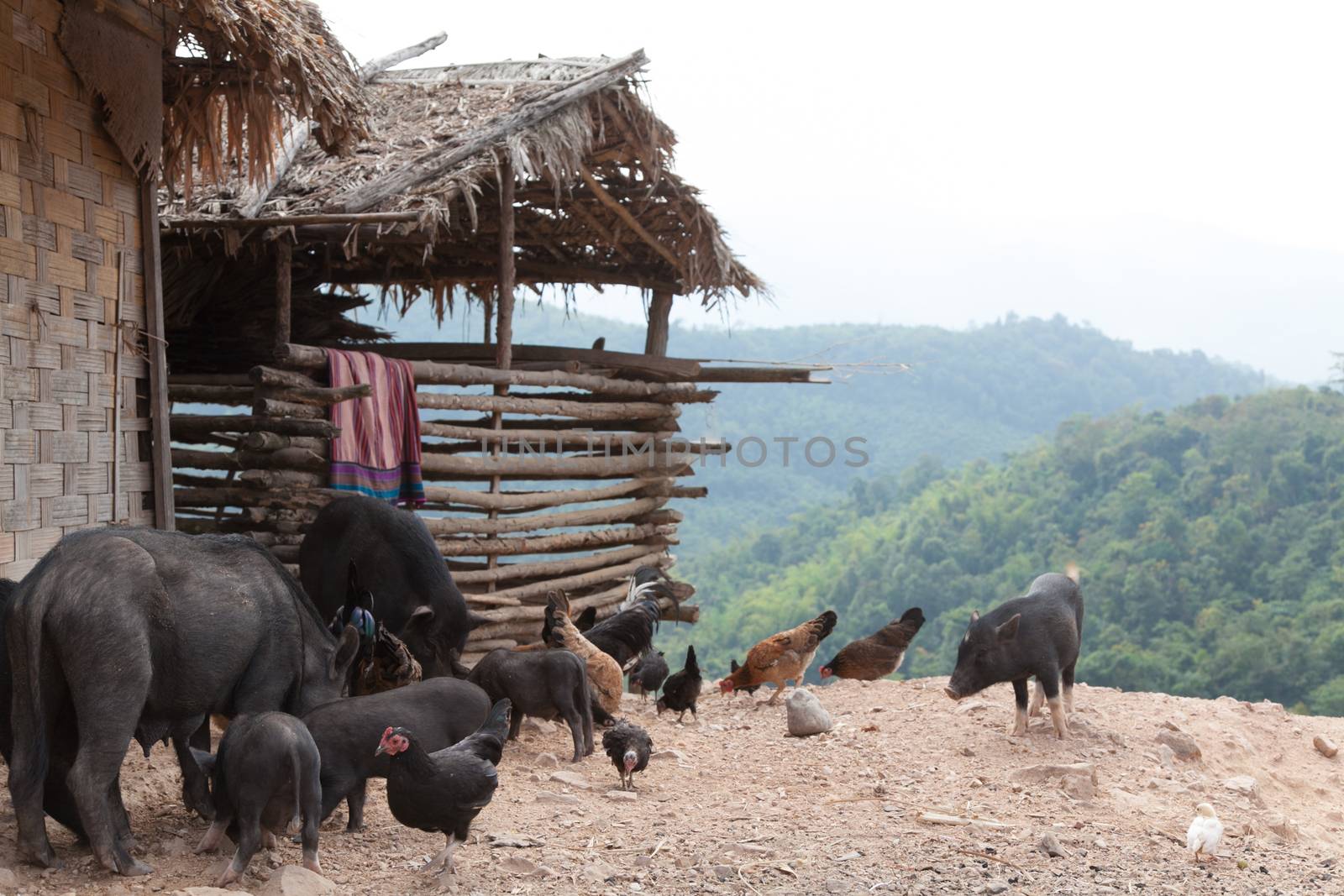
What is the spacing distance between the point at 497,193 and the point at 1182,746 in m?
7.25

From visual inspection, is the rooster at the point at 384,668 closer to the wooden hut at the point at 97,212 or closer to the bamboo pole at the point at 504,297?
the wooden hut at the point at 97,212

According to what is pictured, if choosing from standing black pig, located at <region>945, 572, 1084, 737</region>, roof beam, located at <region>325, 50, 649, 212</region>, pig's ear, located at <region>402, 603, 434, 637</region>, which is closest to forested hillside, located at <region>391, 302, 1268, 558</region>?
roof beam, located at <region>325, 50, 649, 212</region>

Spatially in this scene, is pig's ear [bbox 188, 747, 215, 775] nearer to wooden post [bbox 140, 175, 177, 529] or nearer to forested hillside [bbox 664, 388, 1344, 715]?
wooden post [bbox 140, 175, 177, 529]

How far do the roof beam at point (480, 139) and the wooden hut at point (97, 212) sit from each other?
56.1 inches

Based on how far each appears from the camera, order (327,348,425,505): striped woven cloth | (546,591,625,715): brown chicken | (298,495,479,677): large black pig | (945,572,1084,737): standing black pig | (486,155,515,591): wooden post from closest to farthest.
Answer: (945,572,1084,737): standing black pig → (298,495,479,677): large black pig → (546,591,625,715): brown chicken → (327,348,425,505): striped woven cloth → (486,155,515,591): wooden post

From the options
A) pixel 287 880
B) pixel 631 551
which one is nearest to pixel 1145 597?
pixel 631 551

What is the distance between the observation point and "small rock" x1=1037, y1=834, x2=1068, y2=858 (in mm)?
5508

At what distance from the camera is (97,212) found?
648cm

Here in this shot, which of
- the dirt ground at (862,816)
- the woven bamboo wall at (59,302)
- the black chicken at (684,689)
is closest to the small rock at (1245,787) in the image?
the dirt ground at (862,816)

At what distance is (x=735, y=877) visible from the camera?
Result: 16.3 ft

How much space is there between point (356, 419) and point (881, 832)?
486 cm

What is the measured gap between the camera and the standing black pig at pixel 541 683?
22.2ft

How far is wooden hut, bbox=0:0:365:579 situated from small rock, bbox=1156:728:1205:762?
632 centimetres

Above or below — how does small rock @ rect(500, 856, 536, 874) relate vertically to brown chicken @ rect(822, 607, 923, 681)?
above
